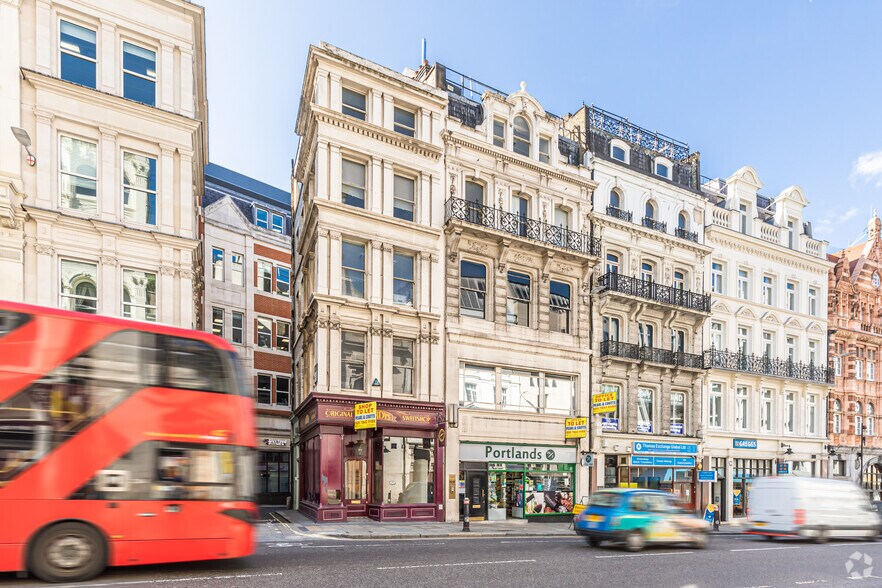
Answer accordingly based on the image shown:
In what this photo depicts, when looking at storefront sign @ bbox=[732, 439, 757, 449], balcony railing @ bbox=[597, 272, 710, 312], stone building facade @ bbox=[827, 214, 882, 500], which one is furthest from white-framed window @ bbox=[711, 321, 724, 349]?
stone building facade @ bbox=[827, 214, 882, 500]

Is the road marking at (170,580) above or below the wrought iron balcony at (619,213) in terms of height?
below

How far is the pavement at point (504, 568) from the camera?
1045 cm

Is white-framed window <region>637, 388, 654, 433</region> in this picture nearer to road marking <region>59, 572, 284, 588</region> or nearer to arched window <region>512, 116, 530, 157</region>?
arched window <region>512, 116, 530, 157</region>

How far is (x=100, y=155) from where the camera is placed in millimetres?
20516

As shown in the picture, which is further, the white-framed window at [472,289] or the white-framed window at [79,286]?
the white-framed window at [472,289]

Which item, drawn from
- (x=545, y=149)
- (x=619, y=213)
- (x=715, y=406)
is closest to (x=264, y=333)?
(x=545, y=149)

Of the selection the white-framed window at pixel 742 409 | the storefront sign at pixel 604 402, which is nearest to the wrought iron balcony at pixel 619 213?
the storefront sign at pixel 604 402

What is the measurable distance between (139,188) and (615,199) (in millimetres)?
22155

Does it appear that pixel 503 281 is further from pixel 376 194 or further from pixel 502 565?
pixel 502 565

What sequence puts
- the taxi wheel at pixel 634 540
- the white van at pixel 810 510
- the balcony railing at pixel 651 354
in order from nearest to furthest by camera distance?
the taxi wheel at pixel 634 540, the white van at pixel 810 510, the balcony railing at pixel 651 354

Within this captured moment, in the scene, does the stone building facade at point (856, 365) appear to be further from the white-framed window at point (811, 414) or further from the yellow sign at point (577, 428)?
the yellow sign at point (577, 428)

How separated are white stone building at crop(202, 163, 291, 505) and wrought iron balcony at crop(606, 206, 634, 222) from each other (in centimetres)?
1976

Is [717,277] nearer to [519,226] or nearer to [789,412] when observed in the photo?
[789,412]

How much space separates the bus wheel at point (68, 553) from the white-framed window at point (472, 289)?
1852 cm
